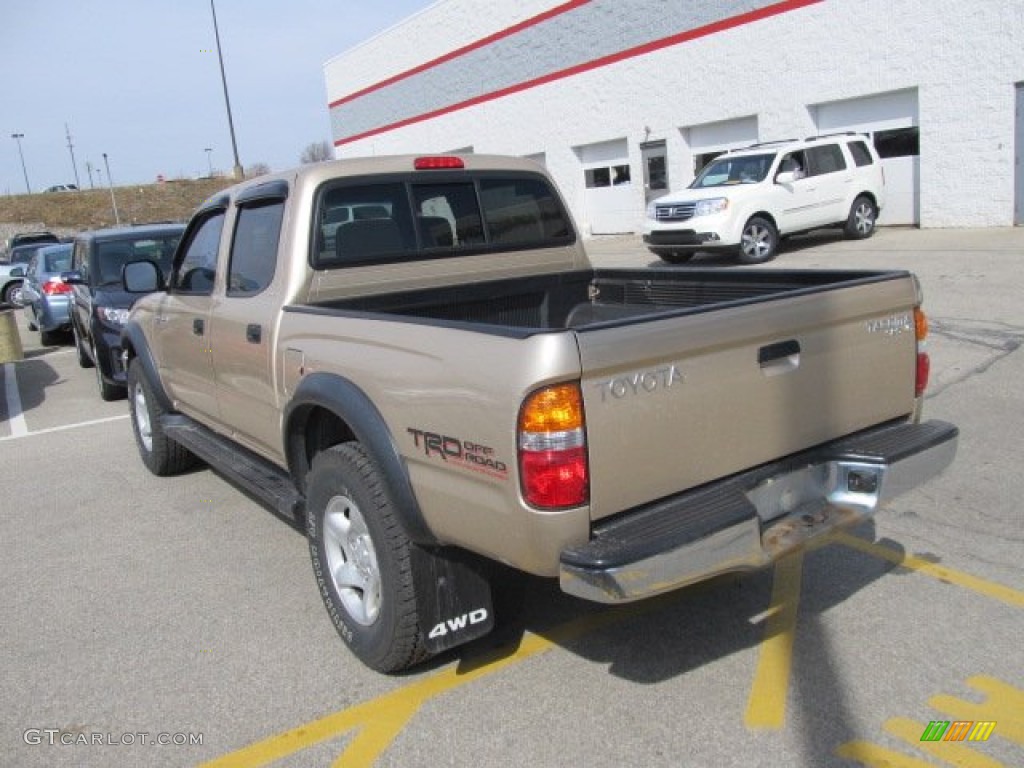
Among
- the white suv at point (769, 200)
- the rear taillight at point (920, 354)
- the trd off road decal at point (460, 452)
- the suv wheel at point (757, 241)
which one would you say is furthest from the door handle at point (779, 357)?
the suv wheel at point (757, 241)

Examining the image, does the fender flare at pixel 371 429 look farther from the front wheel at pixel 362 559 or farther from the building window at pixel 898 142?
the building window at pixel 898 142

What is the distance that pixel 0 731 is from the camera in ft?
10.9

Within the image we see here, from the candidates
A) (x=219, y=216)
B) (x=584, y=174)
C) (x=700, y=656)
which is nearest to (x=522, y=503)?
(x=700, y=656)

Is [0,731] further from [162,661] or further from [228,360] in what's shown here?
[228,360]

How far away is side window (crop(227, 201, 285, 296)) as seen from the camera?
4.33m

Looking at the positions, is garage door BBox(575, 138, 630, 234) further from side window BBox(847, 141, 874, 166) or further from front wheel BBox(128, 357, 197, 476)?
front wheel BBox(128, 357, 197, 476)

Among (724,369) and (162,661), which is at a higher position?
(724,369)

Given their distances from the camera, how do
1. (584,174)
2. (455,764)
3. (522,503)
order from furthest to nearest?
1. (584,174)
2. (455,764)
3. (522,503)

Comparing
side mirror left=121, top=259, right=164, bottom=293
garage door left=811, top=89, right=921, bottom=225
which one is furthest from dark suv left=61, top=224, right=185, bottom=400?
garage door left=811, top=89, right=921, bottom=225

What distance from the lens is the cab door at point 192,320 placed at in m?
4.97

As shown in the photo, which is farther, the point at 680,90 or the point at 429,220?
the point at 680,90

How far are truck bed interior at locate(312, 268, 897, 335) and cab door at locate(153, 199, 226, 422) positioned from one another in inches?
47.3

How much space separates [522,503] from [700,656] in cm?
133

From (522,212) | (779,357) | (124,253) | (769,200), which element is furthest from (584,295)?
(769,200)
